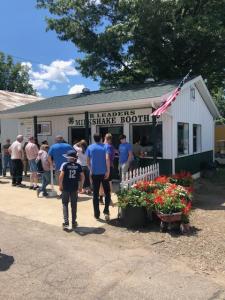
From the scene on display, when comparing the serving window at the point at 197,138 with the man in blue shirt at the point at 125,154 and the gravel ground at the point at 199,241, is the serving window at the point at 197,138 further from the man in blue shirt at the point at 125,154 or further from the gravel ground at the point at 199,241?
the gravel ground at the point at 199,241

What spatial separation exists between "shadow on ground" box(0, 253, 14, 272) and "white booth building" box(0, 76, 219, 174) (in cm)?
703

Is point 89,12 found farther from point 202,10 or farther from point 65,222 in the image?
point 65,222

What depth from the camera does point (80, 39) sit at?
22516 millimetres

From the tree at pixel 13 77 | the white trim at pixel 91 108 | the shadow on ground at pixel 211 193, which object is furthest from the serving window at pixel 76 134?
the tree at pixel 13 77

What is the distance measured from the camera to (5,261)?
5.53m

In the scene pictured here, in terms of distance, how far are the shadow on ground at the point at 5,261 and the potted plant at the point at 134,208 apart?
8.76ft

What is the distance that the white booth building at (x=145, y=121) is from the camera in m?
12.3

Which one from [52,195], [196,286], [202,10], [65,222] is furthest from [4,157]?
[202,10]

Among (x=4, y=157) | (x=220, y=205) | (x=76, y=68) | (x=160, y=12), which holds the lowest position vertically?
(x=220, y=205)

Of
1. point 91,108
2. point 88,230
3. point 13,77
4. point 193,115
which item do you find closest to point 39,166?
point 91,108

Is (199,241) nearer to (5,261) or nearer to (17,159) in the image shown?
(5,261)

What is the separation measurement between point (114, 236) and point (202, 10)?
57.6 feet

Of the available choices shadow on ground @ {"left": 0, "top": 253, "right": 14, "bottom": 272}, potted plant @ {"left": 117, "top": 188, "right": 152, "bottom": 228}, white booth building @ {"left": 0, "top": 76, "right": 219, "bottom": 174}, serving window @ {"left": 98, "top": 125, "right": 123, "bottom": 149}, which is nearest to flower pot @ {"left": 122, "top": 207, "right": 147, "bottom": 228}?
potted plant @ {"left": 117, "top": 188, "right": 152, "bottom": 228}

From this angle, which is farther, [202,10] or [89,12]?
[89,12]
